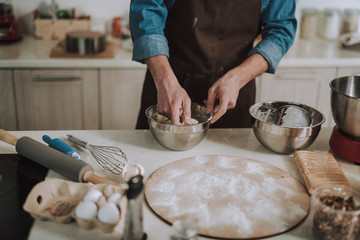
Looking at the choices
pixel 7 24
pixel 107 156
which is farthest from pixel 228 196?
pixel 7 24

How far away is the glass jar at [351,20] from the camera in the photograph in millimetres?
2738

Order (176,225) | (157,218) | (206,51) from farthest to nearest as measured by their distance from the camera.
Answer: (206,51), (157,218), (176,225)

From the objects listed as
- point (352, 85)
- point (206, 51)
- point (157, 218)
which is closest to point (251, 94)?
point (206, 51)

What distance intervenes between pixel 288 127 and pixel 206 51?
1.73 ft

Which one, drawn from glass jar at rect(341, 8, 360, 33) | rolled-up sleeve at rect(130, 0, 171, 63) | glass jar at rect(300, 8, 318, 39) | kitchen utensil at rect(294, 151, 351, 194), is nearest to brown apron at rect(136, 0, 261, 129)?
rolled-up sleeve at rect(130, 0, 171, 63)

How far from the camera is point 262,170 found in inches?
42.3

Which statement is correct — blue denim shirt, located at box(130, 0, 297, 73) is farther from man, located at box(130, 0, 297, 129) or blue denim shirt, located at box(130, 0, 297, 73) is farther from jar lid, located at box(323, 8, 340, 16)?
jar lid, located at box(323, 8, 340, 16)

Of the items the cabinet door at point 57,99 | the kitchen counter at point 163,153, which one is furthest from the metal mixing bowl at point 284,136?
the cabinet door at point 57,99

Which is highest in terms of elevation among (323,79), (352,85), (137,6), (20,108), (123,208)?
(137,6)

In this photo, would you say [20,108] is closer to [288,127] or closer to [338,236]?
[288,127]

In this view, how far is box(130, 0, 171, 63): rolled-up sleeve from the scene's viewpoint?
126 centimetres

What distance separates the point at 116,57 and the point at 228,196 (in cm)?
148

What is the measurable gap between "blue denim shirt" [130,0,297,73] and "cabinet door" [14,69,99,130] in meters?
0.95

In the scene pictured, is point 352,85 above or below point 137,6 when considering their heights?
below
